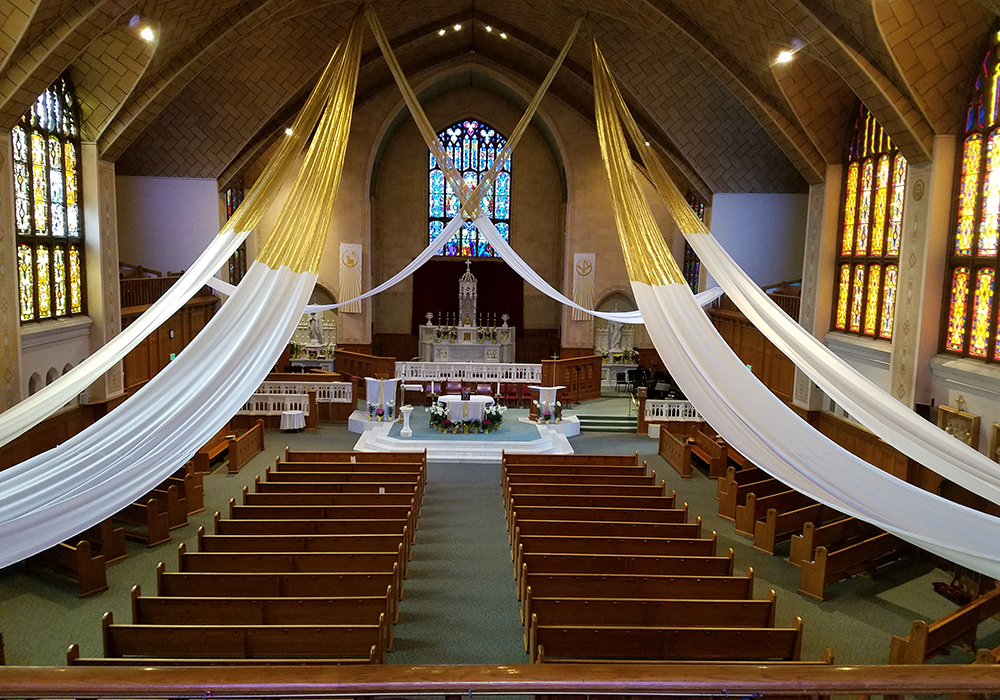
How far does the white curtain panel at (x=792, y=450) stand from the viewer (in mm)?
4867

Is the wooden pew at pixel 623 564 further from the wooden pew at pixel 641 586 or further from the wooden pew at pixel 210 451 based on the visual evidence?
the wooden pew at pixel 210 451

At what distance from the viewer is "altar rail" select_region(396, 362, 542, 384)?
62.2 ft

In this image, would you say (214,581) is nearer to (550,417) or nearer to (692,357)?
(692,357)

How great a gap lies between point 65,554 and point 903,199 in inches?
517

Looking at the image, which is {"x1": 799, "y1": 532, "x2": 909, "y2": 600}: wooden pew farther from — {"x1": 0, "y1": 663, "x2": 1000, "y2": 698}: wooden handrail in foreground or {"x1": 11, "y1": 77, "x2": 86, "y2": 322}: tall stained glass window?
{"x1": 11, "y1": 77, "x2": 86, "y2": 322}: tall stained glass window

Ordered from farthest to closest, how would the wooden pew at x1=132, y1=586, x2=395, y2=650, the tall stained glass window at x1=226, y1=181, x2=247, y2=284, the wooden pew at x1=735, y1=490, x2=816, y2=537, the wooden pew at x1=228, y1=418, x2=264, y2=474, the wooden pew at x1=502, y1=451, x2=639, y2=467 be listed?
the tall stained glass window at x1=226, y1=181, x2=247, y2=284 → the wooden pew at x1=228, y1=418, x2=264, y2=474 → the wooden pew at x1=502, y1=451, x2=639, y2=467 → the wooden pew at x1=735, y1=490, x2=816, y2=537 → the wooden pew at x1=132, y1=586, x2=395, y2=650

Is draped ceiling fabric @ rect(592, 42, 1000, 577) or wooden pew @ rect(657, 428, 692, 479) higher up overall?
draped ceiling fabric @ rect(592, 42, 1000, 577)

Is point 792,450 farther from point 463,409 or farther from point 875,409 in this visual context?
point 463,409

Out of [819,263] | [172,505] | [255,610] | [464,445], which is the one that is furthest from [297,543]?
[819,263]

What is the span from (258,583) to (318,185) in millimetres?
4467

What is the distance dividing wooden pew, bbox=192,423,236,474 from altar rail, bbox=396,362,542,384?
18.3ft

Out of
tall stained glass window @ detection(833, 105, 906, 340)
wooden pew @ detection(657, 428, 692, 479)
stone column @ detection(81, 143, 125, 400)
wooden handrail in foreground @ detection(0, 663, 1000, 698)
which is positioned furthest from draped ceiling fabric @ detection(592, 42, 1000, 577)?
stone column @ detection(81, 143, 125, 400)

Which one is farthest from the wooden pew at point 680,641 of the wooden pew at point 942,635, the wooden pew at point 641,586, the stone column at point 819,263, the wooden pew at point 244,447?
the stone column at point 819,263

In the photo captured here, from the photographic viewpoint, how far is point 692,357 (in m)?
6.48
